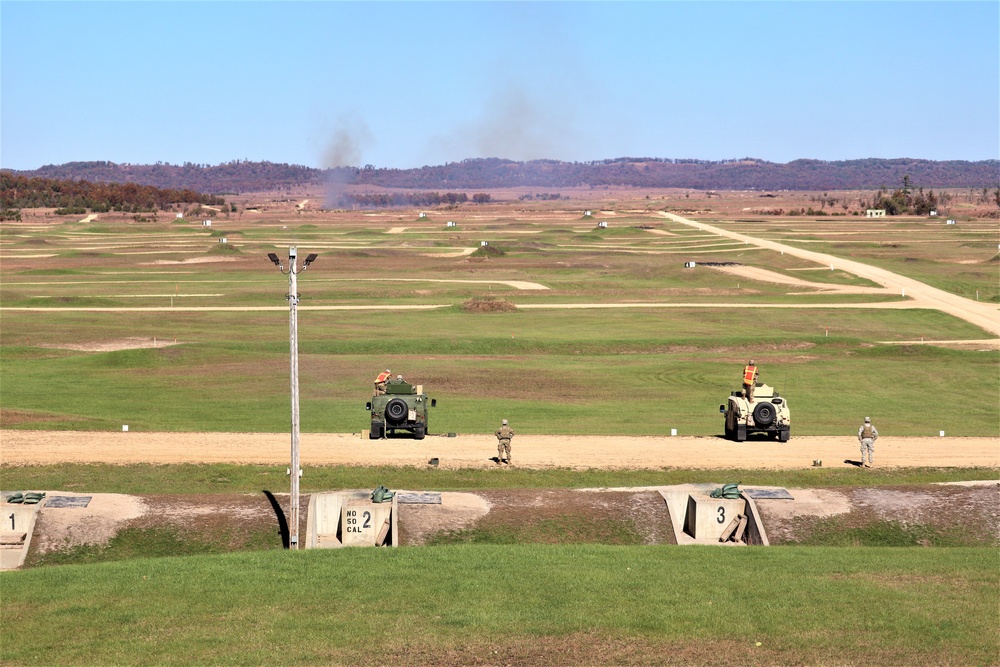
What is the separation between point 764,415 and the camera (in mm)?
40594

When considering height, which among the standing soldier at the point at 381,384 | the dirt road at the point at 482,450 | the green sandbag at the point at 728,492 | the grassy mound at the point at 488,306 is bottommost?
the grassy mound at the point at 488,306

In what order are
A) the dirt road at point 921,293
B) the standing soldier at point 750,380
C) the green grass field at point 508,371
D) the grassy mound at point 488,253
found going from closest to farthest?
the standing soldier at point 750,380 → the green grass field at point 508,371 → the dirt road at point 921,293 → the grassy mound at point 488,253

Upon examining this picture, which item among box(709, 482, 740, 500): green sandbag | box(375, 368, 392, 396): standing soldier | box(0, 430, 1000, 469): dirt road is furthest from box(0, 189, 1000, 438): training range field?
box(709, 482, 740, 500): green sandbag

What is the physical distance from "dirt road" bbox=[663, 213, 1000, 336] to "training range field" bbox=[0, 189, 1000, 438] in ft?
1.67

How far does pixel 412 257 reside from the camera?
137125mm

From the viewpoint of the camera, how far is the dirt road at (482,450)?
36.3 meters

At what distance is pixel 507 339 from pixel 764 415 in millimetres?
29042

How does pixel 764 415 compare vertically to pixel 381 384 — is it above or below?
below

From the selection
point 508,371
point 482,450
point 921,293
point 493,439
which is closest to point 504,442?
point 482,450

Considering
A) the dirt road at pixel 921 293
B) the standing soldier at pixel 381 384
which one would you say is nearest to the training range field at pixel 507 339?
the dirt road at pixel 921 293

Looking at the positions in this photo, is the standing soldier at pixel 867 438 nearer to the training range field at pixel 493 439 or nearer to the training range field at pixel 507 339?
the training range field at pixel 493 439

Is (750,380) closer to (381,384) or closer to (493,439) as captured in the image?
(493,439)

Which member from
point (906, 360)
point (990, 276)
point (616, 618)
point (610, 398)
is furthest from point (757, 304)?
point (616, 618)

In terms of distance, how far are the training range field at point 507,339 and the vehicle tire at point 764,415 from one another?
3290 mm
